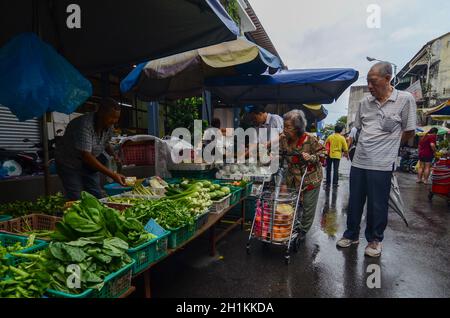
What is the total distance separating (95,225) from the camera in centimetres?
201

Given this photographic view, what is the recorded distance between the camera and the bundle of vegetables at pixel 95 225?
1960 millimetres

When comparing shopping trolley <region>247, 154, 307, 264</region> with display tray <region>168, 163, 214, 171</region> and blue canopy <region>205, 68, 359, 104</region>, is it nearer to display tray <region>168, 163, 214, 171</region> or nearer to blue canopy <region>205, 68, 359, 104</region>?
display tray <region>168, 163, 214, 171</region>

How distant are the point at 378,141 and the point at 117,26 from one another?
3.92 meters

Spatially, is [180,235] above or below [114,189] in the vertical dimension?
below

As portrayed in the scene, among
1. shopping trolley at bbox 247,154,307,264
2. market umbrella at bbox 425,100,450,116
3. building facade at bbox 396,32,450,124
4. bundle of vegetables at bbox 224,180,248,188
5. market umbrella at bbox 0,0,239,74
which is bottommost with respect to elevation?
shopping trolley at bbox 247,154,307,264

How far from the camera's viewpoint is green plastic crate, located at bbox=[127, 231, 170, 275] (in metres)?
1.99

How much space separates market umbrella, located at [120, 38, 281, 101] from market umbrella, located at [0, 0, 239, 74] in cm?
66

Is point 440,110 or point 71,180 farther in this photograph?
point 440,110

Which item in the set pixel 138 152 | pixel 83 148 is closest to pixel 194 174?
pixel 138 152

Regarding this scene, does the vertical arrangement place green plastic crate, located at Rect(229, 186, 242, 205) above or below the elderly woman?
below

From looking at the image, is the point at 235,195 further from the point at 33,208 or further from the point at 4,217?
the point at 4,217

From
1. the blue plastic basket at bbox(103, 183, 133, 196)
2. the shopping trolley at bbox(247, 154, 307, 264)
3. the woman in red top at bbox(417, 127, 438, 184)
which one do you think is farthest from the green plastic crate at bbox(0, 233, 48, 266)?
the woman in red top at bbox(417, 127, 438, 184)

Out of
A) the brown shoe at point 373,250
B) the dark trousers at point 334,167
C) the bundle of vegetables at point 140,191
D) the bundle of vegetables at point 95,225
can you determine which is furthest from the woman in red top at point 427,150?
the bundle of vegetables at point 95,225

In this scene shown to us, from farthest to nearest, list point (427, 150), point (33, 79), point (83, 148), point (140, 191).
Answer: point (427, 150), point (140, 191), point (83, 148), point (33, 79)
